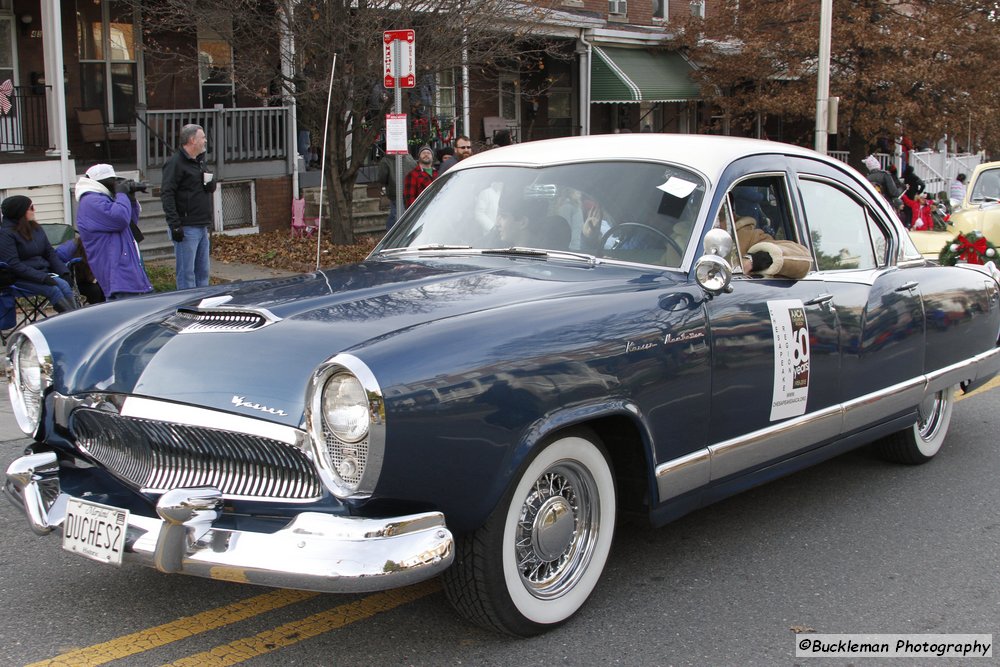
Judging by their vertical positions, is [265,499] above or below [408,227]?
below

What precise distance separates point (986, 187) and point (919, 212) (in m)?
7.28

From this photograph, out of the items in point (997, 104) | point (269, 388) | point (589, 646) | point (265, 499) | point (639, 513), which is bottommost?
point (589, 646)

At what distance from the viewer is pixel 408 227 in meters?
5.37

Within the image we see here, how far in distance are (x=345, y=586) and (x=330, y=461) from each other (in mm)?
371

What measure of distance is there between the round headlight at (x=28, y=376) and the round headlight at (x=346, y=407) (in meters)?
1.33

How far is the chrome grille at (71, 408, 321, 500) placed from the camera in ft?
10.8

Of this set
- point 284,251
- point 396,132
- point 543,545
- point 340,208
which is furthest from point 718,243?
point 340,208

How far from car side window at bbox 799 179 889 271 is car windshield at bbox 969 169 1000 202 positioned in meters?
8.10

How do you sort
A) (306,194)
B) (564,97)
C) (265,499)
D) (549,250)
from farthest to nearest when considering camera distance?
(564,97) < (306,194) < (549,250) < (265,499)

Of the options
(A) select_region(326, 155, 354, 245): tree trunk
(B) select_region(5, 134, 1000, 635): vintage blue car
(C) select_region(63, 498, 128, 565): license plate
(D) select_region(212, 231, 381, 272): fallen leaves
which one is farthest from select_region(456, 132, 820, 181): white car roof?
(A) select_region(326, 155, 354, 245): tree trunk

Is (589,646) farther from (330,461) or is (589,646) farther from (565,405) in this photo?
(330,461)

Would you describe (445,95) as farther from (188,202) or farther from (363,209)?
(188,202)

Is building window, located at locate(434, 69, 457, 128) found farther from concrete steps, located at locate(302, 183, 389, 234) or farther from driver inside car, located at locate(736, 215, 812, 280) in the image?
driver inside car, located at locate(736, 215, 812, 280)

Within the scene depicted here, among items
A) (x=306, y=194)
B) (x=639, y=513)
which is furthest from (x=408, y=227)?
(x=306, y=194)
